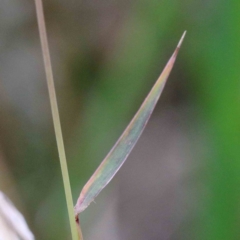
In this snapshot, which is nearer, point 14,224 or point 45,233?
point 14,224

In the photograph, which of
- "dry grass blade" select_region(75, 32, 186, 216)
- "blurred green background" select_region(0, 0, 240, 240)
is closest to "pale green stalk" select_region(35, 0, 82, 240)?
"dry grass blade" select_region(75, 32, 186, 216)

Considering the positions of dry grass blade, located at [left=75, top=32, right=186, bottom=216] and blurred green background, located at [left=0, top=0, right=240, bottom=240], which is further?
blurred green background, located at [left=0, top=0, right=240, bottom=240]

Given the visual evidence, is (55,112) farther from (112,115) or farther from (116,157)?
(112,115)

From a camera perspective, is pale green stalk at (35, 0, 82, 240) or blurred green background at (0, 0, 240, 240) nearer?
pale green stalk at (35, 0, 82, 240)

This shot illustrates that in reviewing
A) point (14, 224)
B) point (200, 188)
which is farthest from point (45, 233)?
point (200, 188)

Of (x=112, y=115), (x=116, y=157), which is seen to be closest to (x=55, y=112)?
(x=116, y=157)

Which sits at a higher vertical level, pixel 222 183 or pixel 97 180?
pixel 97 180

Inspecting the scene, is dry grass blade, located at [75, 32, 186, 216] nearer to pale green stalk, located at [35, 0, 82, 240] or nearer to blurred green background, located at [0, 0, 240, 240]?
pale green stalk, located at [35, 0, 82, 240]

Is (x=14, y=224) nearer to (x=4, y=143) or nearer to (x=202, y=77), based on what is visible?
(x=4, y=143)
